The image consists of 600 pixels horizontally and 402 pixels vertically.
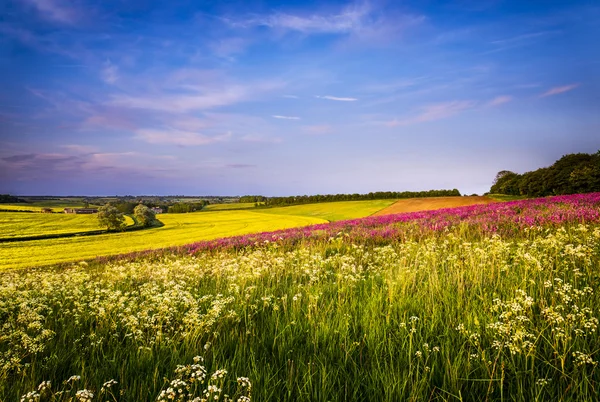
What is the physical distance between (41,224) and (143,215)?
14.4 m

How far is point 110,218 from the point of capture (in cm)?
4769

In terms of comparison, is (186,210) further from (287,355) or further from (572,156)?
(572,156)

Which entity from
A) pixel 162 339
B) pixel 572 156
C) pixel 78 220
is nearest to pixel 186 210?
pixel 78 220

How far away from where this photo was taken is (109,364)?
349 centimetres

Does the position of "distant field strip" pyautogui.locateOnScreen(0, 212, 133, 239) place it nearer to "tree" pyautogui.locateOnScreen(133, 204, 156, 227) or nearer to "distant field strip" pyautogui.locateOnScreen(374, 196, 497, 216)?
"tree" pyautogui.locateOnScreen(133, 204, 156, 227)

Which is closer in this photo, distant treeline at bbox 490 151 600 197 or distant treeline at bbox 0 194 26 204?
distant treeline at bbox 490 151 600 197

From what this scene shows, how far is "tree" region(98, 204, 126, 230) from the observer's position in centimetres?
4734

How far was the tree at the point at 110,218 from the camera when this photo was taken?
4734cm

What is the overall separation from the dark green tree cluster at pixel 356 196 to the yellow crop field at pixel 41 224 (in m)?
47.1

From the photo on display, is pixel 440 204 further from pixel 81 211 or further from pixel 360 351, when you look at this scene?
pixel 81 211

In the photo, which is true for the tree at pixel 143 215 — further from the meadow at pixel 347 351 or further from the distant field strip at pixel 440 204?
the meadow at pixel 347 351

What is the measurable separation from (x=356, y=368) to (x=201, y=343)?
213cm

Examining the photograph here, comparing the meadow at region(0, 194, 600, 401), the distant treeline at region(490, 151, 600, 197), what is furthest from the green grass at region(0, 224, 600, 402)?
the distant treeline at region(490, 151, 600, 197)

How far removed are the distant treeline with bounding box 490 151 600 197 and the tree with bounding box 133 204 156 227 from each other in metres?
81.6
